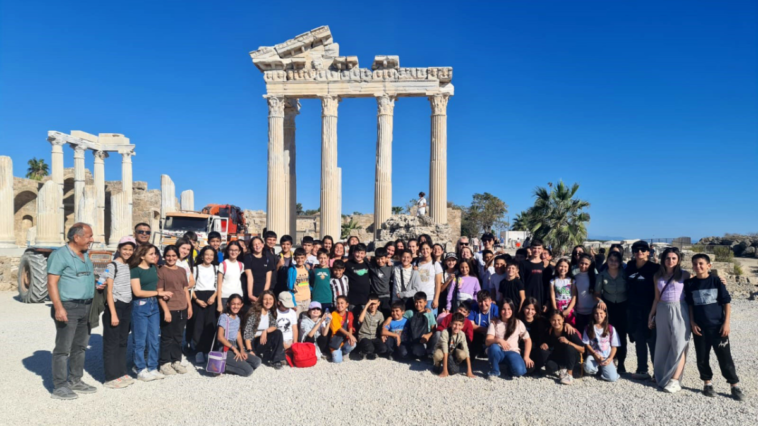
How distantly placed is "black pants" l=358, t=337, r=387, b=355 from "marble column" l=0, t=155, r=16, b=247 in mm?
22449

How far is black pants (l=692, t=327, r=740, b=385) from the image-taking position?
6.09 m

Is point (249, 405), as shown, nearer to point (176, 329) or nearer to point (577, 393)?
point (176, 329)

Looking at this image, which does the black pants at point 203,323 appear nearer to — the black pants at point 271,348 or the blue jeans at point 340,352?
the black pants at point 271,348

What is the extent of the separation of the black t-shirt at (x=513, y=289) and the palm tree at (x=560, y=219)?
47.4ft

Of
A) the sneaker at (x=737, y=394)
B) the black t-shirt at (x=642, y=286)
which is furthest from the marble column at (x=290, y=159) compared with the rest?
the sneaker at (x=737, y=394)

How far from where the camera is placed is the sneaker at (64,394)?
19.6 ft

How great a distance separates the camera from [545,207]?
71.3 ft

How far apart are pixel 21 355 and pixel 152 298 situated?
11.0 ft

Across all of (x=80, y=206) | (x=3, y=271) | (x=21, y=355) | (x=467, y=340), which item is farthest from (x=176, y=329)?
(x=80, y=206)

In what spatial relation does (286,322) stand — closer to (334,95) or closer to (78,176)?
(334,95)

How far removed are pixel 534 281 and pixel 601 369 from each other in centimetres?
153

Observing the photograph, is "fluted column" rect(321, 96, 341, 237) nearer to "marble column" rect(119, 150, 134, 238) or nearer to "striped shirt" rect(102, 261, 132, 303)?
"marble column" rect(119, 150, 134, 238)

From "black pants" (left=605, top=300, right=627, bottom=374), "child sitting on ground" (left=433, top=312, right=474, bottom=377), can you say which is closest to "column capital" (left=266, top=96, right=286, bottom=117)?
"child sitting on ground" (left=433, top=312, right=474, bottom=377)

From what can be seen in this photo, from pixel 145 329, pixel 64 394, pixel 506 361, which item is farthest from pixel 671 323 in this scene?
pixel 64 394
